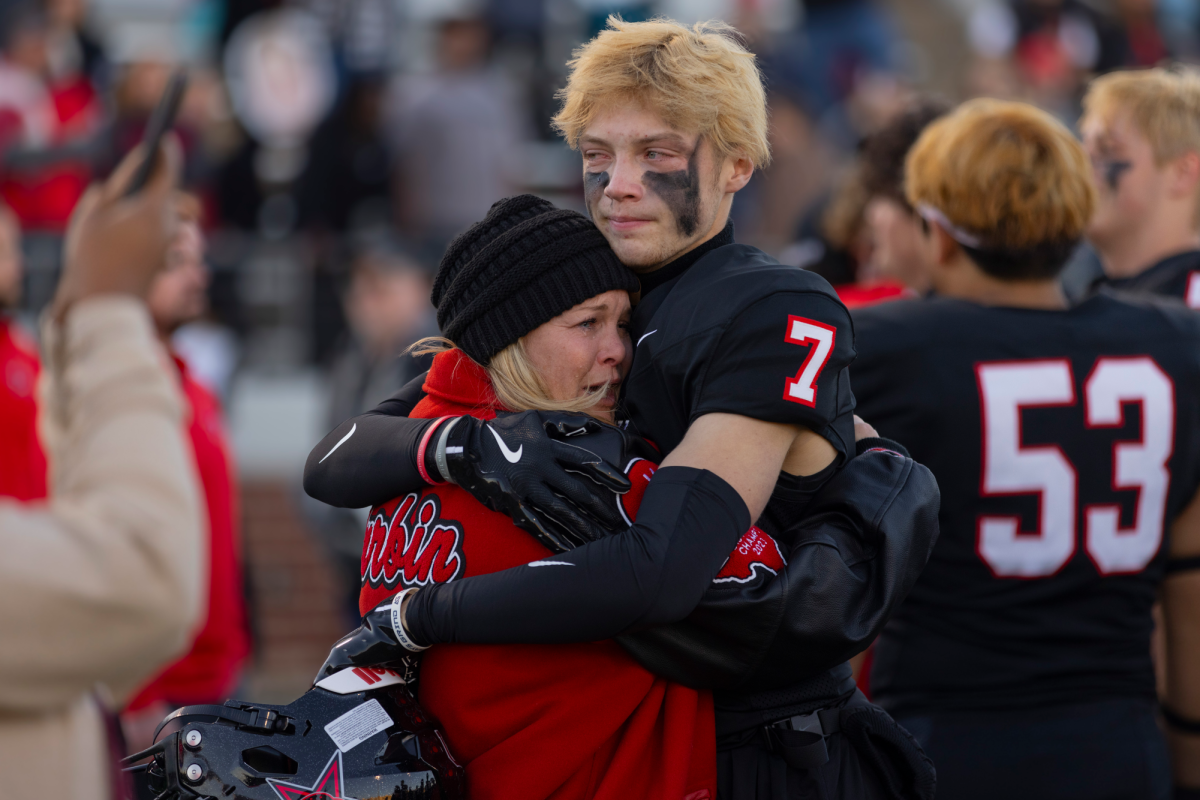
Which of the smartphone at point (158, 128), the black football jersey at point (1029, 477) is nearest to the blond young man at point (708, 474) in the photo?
the black football jersey at point (1029, 477)

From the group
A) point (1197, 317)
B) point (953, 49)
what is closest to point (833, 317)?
point (1197, 317)

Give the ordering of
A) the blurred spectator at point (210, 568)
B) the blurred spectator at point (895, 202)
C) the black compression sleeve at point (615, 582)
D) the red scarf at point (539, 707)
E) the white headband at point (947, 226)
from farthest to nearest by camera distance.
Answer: the blurred spectator at point (210, 568)
the blurred spectator at point (895, 202)
the white headband at point (947, 226)
the red scarf at point (539, 707)
the black compression sleeve at point (615, 582)

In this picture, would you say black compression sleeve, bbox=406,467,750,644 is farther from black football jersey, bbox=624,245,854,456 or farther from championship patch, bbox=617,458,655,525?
black football jersey, bbox=624,245,854,456

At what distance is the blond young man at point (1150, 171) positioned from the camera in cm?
356

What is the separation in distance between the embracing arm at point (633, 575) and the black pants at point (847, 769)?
1.36ft

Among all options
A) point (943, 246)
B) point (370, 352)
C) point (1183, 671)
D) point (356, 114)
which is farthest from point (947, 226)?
point (356, 114)

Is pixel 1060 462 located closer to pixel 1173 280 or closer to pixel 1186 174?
pixel 1173 280

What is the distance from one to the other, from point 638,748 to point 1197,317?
Result: 188 centimetres

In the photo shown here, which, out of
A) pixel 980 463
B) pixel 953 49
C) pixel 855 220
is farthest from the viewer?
pixel 953 49

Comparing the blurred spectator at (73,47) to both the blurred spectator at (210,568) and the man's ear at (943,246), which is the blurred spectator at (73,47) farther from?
the man's ear at (943,246)

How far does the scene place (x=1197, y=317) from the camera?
121 inches

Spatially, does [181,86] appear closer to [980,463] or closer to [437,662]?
[437,662]

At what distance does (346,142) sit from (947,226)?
657 cm

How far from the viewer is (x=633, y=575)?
1.96 m
